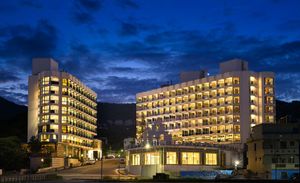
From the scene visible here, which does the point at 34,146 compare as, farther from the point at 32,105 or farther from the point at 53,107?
the point at 32,105

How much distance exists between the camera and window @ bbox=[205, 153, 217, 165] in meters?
113

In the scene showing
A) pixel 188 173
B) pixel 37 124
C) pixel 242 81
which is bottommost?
pixel 188 173

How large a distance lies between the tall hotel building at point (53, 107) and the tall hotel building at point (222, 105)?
23442 millimetres

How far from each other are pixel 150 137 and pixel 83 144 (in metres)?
70.4

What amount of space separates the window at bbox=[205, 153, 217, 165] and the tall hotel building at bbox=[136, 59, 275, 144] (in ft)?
143

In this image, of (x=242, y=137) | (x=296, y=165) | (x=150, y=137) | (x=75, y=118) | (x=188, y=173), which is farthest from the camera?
(x=75, y=118)

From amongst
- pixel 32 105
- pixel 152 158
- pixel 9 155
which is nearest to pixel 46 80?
pixel 32 105

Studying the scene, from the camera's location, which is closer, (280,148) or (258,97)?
(280,148)

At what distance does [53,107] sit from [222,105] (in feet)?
179

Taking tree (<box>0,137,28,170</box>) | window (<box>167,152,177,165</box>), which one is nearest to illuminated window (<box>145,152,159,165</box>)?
window (<box>167,152,177,165</box>)

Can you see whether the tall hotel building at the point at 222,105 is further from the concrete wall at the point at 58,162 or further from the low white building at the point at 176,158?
the low white building at the point at 176,158

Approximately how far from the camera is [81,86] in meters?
188

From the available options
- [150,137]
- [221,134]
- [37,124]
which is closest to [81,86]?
[37,124]

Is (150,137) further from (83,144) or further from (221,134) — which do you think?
(83,144)
